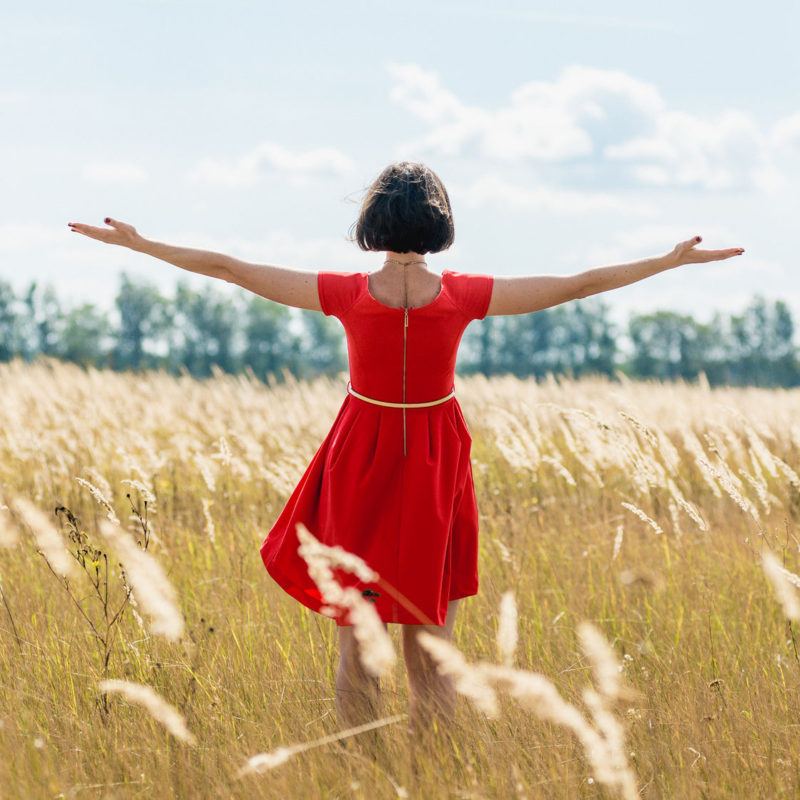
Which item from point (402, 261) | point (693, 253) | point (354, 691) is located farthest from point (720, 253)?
point (354, 691)

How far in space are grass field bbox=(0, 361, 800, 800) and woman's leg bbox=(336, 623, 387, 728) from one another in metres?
0.09

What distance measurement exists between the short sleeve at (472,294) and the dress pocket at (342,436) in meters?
0.43

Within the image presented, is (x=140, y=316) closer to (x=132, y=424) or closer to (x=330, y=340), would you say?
(x=330, y=340)

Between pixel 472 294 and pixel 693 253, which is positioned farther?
pixel 693 253

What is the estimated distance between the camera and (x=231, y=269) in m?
2.60

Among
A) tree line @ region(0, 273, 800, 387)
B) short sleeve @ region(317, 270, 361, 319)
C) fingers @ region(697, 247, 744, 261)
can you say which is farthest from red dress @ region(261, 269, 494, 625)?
tree line @ region(0, 273, 800, 387)

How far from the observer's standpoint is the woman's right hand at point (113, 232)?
106 inches

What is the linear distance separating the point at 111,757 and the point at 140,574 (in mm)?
864

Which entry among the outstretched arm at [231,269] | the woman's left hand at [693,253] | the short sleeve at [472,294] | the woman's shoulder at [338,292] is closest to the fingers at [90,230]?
the outstretched arm at [231,269]

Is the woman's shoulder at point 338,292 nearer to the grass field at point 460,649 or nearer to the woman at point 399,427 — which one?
the woman at point 399,427

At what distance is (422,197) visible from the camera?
2523 millimetres

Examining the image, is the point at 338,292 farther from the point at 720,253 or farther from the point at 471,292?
the point at 720,253

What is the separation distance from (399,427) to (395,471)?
5.0 inches

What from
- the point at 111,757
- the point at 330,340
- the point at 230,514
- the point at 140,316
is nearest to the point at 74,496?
the point at 230,514
